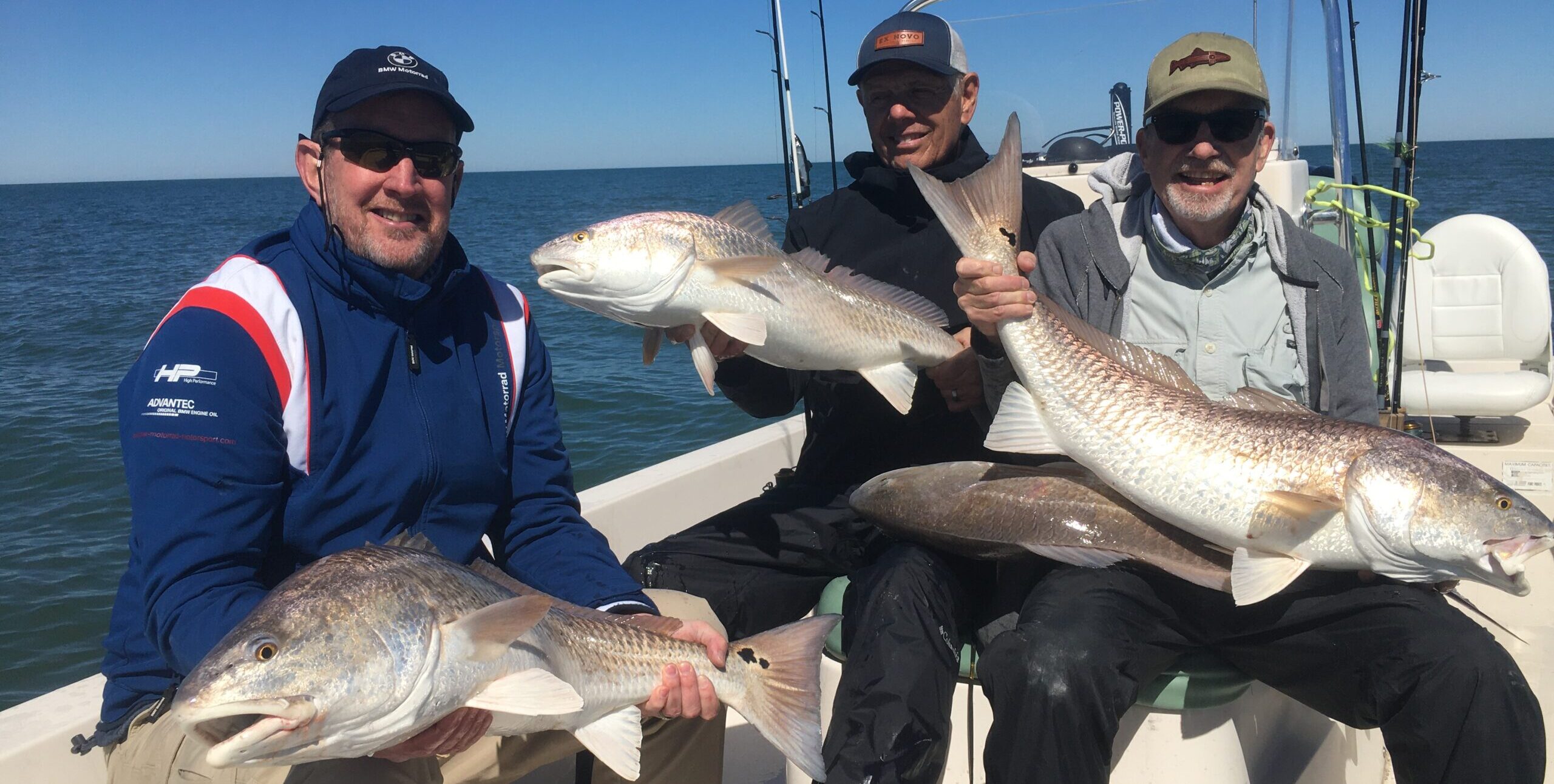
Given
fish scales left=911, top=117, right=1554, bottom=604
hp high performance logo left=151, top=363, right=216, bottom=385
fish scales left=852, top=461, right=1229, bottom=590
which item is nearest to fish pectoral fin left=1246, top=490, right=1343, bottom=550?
fish scales left=911, top=117, right=1554, bottom=604

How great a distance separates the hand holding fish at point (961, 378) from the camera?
124 inches

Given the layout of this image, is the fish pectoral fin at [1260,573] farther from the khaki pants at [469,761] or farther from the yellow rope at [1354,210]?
the yellow rope at [1354,210]

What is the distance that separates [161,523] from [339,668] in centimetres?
76

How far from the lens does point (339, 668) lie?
5.32 ft

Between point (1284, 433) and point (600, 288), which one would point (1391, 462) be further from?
point (600, 288)

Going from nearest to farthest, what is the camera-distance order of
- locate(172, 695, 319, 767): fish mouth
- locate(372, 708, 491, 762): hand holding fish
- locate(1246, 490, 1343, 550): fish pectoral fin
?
locate(172, 695, 319, 767): fish mouth
locate(372, 708, 491, 762): hand holding fish
locate(1246, 490, 1343, 550): fish pectoral fin

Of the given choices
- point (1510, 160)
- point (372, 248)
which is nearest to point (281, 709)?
point (372, 248)

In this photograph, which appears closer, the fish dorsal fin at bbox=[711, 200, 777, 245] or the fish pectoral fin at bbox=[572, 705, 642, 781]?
the fish pectoral fin at bbox=[572, 705, 642, 781]

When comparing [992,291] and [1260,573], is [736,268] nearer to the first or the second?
[992,291]

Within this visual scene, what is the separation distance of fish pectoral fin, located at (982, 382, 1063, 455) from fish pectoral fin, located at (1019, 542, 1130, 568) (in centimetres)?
26

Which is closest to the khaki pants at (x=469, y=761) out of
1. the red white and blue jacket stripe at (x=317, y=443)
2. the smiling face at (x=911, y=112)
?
the red white and blue jacket stripe at (x=317, y=443)

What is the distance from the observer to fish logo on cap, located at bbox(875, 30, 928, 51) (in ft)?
11.3

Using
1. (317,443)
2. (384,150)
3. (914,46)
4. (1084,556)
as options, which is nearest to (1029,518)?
(1084,556)

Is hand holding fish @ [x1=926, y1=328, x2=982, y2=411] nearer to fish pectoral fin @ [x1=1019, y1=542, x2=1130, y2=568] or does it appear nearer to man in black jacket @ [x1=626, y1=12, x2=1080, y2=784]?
man in black jacket @ [x1=626, y1=12, x2=1080, y2=784]
